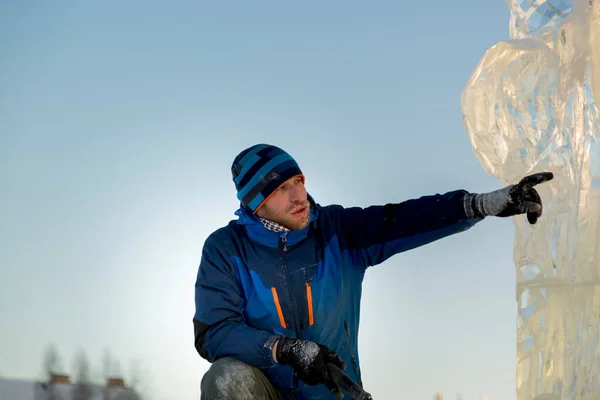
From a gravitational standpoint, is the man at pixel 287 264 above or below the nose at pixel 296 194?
below

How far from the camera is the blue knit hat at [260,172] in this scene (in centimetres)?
313

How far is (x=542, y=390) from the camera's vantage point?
2652 millimetres

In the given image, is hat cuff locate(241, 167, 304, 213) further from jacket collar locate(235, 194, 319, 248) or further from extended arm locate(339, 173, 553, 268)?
extended arm locate(339, 173, 553, 268)

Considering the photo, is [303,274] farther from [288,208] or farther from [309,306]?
[288,208]

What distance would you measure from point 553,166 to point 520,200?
0.28 meters

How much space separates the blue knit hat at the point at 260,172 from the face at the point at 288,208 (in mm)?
31

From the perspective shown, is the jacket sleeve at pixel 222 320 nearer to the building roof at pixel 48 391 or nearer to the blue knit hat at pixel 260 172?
the blue knit hat at pixel 260 172

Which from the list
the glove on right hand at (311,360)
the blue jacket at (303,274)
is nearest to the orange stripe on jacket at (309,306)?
the blue jacket at (303,274)

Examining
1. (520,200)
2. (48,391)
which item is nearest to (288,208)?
(520,200)

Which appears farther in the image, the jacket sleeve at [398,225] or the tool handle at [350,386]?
the jacket sleeve at [398,225]

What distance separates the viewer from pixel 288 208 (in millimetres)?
3119

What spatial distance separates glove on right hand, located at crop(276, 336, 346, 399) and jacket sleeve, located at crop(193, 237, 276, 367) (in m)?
0.09

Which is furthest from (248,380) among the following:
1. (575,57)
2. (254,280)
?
(575,57)

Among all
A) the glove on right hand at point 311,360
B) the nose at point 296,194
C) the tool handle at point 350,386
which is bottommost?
the tool handle at point 350,386
